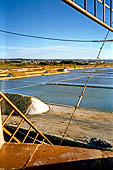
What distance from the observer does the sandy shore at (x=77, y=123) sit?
12.0 feet

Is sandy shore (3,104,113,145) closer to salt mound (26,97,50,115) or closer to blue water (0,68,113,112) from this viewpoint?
salt mound (26,97,50,115)

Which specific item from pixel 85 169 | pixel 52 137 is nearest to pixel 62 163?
pixel 85 169

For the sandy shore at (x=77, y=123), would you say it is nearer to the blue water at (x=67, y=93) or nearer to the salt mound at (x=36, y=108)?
the salt mound at (x=36, y=108)

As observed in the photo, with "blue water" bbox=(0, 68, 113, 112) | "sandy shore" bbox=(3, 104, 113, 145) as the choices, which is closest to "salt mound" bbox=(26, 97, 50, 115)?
"sandy shore" bbox=(3, 104, 113, 145)

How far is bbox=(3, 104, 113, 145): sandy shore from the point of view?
12.0 feet

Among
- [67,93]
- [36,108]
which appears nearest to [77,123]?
[36,108]

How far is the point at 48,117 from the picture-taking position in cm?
493

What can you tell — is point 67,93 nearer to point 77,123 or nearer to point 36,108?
point 36,108

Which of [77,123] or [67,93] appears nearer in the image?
[77,123]

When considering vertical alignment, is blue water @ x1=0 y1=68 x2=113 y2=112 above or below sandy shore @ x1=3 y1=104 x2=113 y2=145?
below

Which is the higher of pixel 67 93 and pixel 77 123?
pixel 77 123

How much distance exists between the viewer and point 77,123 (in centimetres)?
434

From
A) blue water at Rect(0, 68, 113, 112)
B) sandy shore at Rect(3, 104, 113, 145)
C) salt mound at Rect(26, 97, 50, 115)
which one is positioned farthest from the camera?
blue water at Rect(0, 68, 113, 112)

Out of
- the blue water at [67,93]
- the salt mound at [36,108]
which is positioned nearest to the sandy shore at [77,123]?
the salt mound at [36,108]
